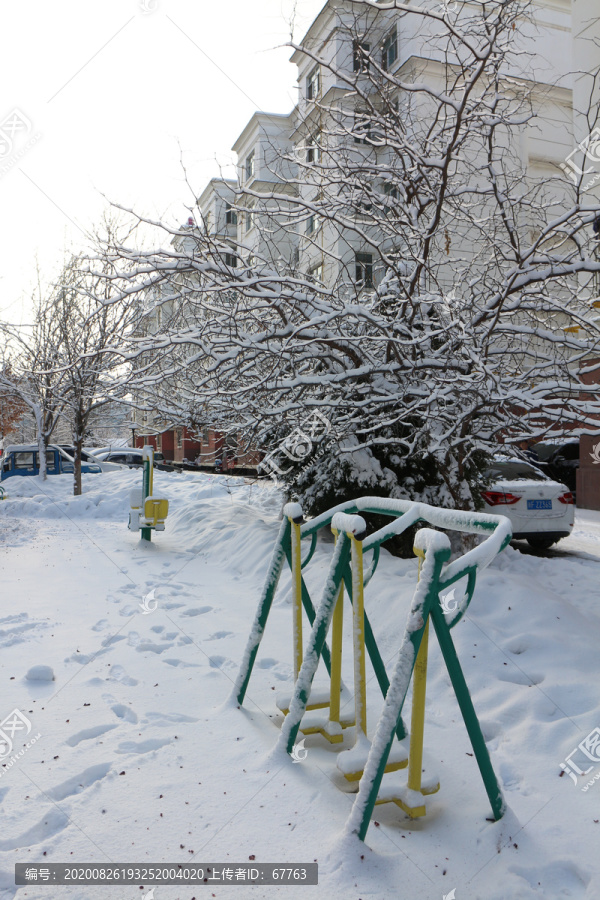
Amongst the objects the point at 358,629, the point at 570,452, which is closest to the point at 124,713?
the point at 358,629

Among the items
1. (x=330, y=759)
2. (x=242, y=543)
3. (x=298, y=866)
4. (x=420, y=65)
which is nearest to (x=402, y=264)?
(x=242, y=543)

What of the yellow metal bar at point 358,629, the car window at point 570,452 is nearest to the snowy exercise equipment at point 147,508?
the yellow metal bar at point 358,629

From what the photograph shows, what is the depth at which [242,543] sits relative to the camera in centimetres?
768

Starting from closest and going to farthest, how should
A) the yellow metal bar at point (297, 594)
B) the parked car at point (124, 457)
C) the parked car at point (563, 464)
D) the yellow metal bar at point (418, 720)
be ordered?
the yellow metal bar at point (418, 720)
the yellow metal bar at point (297, 594)
the parked car at point (563, 464)
the parked car at point (124, 457)

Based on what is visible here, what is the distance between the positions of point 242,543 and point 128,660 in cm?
344

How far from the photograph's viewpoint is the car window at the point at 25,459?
19359 millimetres

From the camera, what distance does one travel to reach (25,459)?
19531 mm

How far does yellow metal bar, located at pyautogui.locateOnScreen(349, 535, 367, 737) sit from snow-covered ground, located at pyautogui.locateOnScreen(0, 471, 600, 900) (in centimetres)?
33

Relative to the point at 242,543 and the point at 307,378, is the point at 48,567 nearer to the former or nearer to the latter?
the point at 242,543

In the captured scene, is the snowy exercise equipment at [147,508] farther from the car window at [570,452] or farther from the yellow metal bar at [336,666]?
the car window at [570,452]

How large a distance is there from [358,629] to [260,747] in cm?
84

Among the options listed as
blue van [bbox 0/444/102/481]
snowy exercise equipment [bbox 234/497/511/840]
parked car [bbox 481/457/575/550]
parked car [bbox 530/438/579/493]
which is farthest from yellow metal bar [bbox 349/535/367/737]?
blue van [bbox 0/444/102/481]
